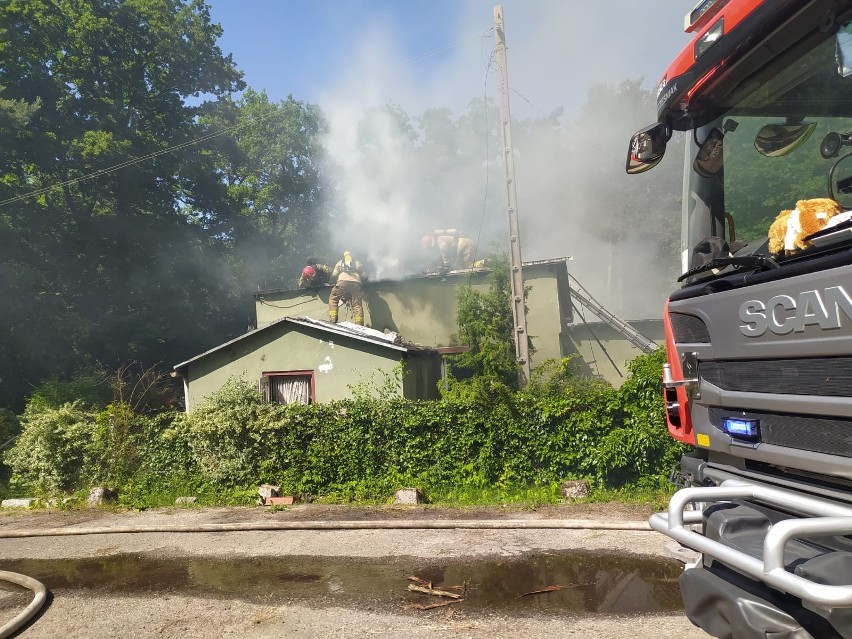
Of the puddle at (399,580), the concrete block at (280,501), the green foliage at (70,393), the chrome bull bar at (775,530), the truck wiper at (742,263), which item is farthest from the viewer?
the green foliage at (70,393)

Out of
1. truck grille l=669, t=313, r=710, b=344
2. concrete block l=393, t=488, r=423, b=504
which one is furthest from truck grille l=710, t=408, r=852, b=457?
concrete block l=393, t=488, r=423, b=504

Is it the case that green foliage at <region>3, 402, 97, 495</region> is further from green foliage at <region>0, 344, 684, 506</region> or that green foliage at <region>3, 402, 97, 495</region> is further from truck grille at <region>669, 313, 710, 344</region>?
truck grille at <region>669, 313, 710, 344</region>

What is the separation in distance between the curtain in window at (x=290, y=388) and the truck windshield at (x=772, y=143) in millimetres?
11743

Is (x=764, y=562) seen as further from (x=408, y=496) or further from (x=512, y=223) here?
(x=512, y=223)

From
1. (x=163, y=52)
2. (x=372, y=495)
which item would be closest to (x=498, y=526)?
(x=372, y=495)

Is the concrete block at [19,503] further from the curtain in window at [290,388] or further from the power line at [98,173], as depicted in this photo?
the power line at [98,173]

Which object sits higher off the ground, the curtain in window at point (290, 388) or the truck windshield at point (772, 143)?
the truck windshield at point (772, 143)

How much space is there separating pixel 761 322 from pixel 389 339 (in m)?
13.2

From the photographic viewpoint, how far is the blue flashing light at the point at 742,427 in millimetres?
2906

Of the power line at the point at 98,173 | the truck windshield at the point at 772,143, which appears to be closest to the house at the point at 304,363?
the truck windshield at the point at 772,143

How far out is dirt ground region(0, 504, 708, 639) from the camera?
4.64m

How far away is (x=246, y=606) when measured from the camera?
5.33m

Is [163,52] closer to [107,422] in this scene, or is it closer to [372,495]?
[107,422]

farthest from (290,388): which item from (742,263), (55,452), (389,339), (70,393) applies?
(742,263)
